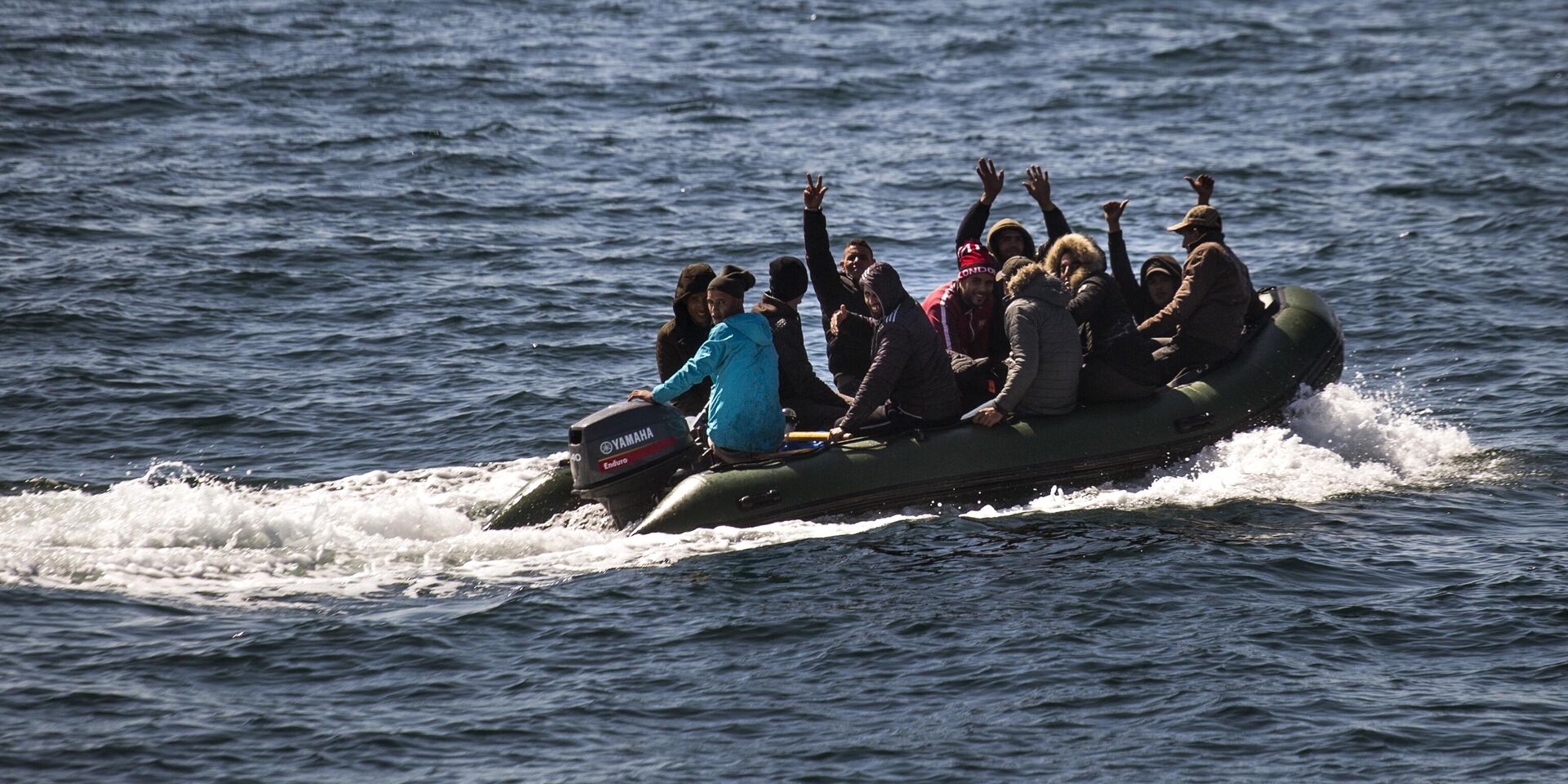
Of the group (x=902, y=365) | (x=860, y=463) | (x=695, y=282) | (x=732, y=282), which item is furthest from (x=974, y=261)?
(x=695, y=282)

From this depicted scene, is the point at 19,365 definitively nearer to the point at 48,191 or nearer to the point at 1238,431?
the point at 48,191

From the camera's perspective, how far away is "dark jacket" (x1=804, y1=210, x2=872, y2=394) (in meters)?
10.8

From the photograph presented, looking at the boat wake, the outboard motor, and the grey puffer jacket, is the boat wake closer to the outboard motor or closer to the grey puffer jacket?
the outboard motor

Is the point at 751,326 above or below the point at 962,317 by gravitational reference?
above

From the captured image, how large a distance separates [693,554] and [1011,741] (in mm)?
2803

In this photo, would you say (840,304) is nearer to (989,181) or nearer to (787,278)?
(787,278)

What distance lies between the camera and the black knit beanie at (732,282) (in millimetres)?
9500

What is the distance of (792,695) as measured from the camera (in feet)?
25.8

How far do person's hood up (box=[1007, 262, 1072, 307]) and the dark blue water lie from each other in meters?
1.28

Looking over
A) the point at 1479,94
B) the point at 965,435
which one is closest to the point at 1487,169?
the point at 1479,94

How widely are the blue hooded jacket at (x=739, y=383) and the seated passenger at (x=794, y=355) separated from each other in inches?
6.3

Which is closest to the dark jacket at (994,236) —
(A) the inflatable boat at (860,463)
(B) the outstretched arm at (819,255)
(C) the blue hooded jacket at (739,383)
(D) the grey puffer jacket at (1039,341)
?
(D) the grey puffer jacket at (1039,341)

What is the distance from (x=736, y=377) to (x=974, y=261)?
166cm

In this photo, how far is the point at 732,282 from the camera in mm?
9516
